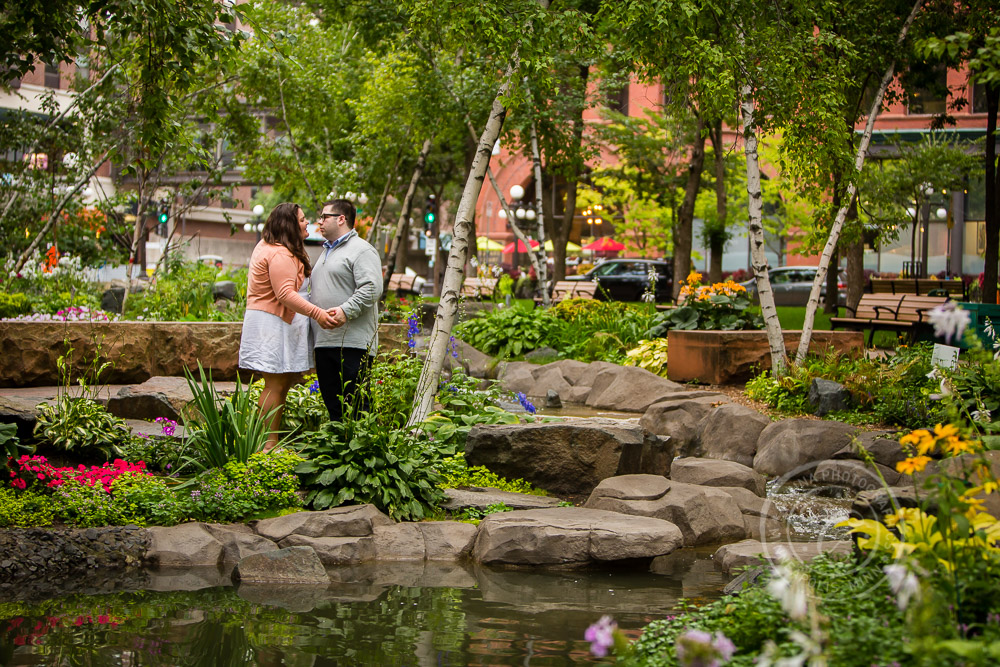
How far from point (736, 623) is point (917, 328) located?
36.1ft

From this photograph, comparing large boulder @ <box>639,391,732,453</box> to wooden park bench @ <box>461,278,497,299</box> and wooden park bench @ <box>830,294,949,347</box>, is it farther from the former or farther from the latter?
wooden park bench @ <box>461,278,497,299</box>

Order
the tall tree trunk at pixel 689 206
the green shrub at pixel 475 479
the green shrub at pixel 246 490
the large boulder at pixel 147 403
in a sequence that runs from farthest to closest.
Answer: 1. the tall tree trunk at pixel 689 206
2. the large boulder at pixel 147 403
3. the green shrub at pixel 475 479
4. the green shrub at pixel 246 490

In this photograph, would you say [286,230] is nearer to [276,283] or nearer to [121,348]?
[276,283]

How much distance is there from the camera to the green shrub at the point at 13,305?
12.1 metres

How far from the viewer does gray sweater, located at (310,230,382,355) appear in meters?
6.78

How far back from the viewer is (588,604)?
5.18 metres

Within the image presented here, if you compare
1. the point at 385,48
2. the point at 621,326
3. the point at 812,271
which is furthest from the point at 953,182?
the point at 385,48

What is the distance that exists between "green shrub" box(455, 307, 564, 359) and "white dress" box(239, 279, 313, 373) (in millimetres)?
8792

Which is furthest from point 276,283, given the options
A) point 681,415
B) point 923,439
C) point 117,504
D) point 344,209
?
point 681,415

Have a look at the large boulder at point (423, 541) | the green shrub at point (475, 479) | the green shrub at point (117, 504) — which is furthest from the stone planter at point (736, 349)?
the green shrub at point (117, 504)

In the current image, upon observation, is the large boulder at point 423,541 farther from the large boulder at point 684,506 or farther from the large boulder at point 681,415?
the large boulder at point 681,415

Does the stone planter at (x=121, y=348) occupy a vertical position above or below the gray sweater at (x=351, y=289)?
below

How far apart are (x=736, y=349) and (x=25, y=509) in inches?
352

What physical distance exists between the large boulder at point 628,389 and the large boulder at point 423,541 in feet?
19.1
